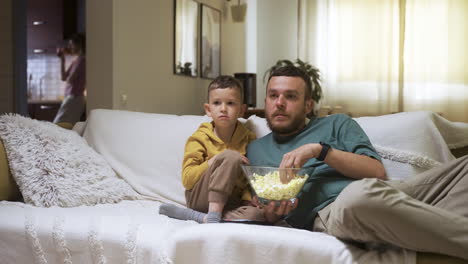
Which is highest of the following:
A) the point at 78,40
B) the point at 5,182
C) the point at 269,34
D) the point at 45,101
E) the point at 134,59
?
the point at 269,34

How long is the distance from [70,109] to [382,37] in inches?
124

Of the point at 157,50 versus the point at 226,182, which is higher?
the point at 157,50

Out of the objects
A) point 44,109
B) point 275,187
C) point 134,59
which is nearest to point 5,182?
point 275,187

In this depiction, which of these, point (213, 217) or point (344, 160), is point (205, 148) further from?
point (344, 160)

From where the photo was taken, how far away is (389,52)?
4.88 meters

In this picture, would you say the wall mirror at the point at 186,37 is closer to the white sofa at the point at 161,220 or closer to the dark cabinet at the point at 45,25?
the white sofa at the point at 161,220

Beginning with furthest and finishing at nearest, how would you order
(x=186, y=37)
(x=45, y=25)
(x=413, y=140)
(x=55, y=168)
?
(x=45, y=25)
(x=186, y=37)
(x=55, y=168)
(x=413, y=140)

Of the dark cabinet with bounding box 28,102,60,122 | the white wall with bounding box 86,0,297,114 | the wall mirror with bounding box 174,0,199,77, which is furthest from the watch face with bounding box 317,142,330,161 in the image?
the dark cabinet with bounding box 28,102,60,122

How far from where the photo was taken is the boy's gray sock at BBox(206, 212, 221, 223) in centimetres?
166

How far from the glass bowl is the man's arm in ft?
0.16

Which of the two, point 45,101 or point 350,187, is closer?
point 350,187

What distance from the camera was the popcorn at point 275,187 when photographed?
1554 mm

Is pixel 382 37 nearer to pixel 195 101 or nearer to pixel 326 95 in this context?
pixel 326 95

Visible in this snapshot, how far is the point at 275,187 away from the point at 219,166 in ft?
Result: 0.81
